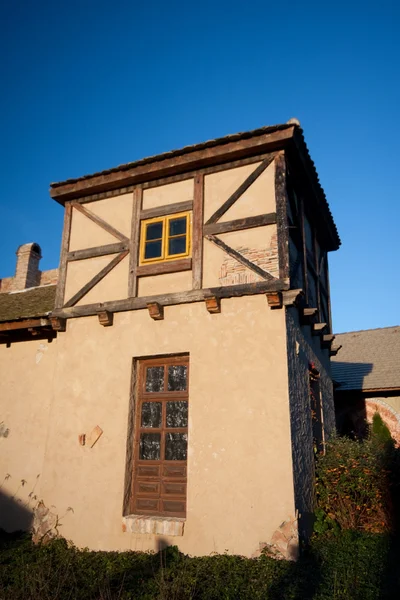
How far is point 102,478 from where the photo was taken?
744 cm

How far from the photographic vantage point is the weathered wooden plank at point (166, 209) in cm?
844

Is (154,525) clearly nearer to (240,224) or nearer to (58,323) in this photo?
(58,323)

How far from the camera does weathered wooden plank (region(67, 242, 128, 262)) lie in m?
8.73

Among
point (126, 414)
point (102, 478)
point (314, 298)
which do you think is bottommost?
point (102, 478)

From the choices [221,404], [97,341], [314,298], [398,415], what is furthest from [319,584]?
[398,415]

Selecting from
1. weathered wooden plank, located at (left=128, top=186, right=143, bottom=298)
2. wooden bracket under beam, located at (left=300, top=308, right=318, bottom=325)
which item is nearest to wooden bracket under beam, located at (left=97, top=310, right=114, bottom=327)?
weathered wooden plank, located at (left=128, top=186, right=143, bottom=298)

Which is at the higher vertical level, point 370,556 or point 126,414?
point 126,414

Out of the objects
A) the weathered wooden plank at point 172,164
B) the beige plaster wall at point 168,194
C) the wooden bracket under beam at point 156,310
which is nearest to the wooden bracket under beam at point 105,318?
the wooden bracket under beam at point 156,310

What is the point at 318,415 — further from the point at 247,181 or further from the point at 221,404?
the point at 247,181

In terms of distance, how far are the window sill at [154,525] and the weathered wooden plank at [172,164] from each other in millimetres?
5965

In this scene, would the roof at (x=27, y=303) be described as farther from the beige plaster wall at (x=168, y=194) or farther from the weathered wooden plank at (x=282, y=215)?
the weathered wooden plank at (x=282, y=215)

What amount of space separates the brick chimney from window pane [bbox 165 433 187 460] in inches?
364

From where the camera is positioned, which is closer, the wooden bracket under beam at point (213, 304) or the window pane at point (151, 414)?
the wooden bracket under beam at point (213, 304)

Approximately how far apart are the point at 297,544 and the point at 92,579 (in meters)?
2.65
